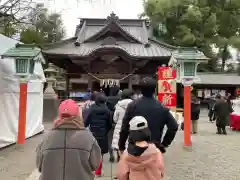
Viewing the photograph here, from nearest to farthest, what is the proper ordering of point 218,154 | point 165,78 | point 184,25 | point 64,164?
point 64,164 → point 218,154 → point 165,78 → point 184,25

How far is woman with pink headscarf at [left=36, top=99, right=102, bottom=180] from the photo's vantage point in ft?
Answer: 10.1

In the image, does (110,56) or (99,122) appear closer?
(99,122)

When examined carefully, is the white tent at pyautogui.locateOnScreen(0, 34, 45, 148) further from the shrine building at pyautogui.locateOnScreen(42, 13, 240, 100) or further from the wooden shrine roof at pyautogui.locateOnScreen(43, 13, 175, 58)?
the wooden shrine roof at pyautogui.locateOnScreen(43, 13, 175, 58)

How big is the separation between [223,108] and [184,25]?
73.9 ft

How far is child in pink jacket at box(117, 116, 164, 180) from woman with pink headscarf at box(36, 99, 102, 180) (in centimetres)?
33

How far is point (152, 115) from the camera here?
161 inches

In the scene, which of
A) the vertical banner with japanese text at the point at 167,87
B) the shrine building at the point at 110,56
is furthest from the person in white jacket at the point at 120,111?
the shrine building at the point at 110,56

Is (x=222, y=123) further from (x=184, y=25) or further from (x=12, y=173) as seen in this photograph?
(x=184, y=25)

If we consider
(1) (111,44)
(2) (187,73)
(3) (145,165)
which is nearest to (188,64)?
(2) (187,73)

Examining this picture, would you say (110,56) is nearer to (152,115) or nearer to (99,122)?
(99,122)

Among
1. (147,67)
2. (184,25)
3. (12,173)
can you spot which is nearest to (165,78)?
(147,67)

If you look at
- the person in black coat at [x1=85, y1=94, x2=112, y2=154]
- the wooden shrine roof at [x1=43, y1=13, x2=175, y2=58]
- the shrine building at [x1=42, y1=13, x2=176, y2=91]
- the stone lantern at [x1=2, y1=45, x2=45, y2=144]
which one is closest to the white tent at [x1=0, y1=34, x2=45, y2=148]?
the stone lantern at [x1=2, y1=45, x2=45, y2=144]

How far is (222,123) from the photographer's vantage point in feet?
45.8

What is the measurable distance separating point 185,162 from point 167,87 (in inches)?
223
